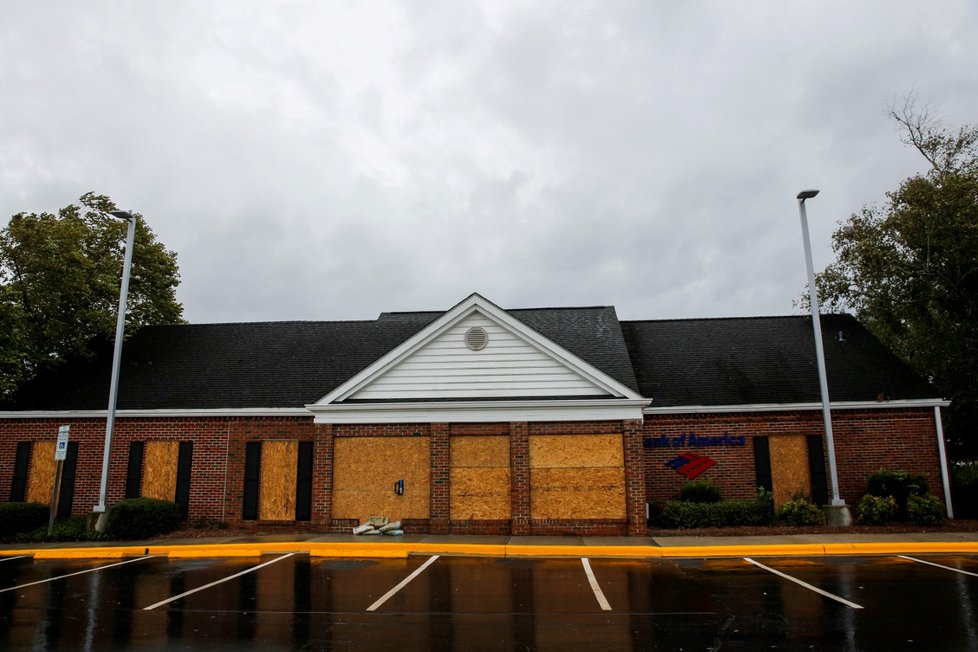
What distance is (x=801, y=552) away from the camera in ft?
45.0

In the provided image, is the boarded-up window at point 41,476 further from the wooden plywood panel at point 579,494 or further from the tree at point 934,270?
the tree at point 934,270

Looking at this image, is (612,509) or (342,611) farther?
(612,509)

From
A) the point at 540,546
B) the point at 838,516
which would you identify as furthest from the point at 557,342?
the point at 838,516

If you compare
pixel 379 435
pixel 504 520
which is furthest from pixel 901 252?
pixel 379 435

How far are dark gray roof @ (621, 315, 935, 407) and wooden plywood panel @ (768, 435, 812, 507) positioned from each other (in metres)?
1.17

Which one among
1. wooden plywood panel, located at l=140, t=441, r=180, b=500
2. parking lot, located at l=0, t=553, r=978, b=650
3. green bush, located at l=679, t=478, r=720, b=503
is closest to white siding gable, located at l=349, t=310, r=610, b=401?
green bush, located at l=679, t=478, r=720, b=503

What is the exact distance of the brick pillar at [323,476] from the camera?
1720 cm

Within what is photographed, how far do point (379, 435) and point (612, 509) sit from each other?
20.6 ft

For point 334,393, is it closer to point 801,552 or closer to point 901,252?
point 801,552

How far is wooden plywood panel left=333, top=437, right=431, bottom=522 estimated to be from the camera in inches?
676

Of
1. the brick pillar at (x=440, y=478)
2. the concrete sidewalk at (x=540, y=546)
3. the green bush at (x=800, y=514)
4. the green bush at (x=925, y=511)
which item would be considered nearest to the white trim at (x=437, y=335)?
the brick pillar at (x=440, y=478)

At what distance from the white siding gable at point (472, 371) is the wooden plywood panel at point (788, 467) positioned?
665 cm

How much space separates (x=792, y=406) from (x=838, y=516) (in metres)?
3.24

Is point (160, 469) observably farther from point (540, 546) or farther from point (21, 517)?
point (540, 546)
